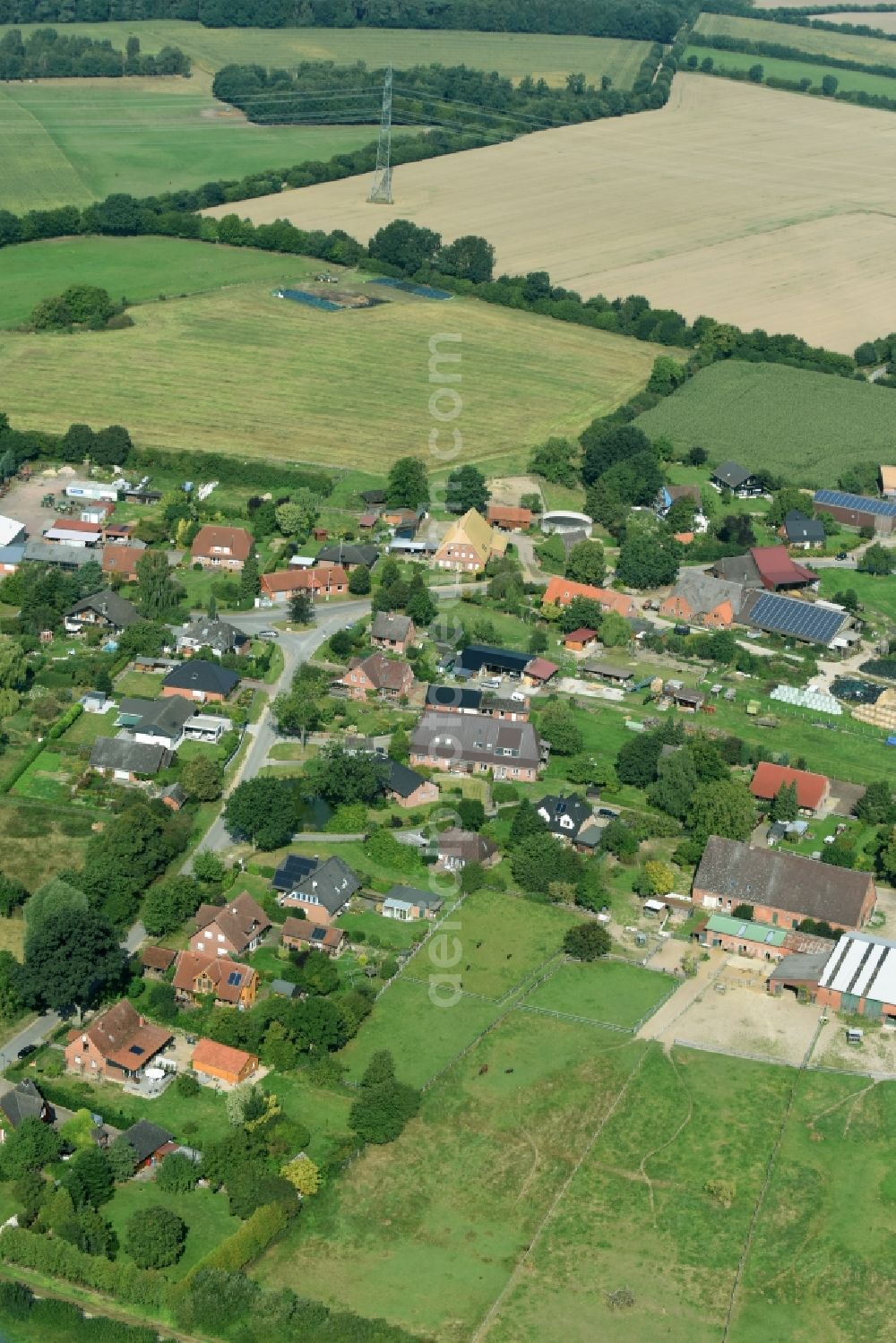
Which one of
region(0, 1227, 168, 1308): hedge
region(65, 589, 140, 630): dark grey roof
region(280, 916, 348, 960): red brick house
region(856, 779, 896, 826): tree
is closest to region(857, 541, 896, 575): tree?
region(856, 779, 896, 826): tree

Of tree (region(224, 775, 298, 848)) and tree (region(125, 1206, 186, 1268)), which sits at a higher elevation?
tree (region(125, 1206, 186, 1268))

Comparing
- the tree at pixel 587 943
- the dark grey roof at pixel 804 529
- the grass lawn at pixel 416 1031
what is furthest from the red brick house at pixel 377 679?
the dark grey roof at pixel 804 529

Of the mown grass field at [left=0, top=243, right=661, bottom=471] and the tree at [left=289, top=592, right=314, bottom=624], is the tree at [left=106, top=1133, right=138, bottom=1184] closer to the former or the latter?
the tree at [left=289, top=592, right=314, bottom=624]

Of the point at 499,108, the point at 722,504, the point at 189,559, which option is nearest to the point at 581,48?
the point at 499,108

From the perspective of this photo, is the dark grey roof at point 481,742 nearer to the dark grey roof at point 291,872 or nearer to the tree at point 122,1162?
the dark grey roof at point 291,872

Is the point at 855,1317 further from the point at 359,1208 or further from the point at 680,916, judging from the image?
the point at 680,916

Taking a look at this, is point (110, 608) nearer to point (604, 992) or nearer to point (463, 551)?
point (463, 551)
